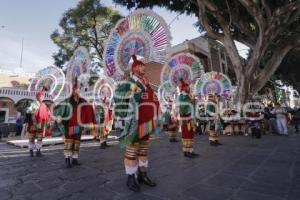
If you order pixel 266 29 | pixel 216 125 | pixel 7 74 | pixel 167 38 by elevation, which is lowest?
pixel 216 125

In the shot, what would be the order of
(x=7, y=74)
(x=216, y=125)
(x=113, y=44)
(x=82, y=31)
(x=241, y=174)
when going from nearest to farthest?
(x=113, y=44) → (x=241, y=174) → (x=216, y=125) → (x=82, y=31) → (x=7, y=74)

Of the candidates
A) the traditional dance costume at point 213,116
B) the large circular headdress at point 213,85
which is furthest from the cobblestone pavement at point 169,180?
the large circular headdress at point 213,85

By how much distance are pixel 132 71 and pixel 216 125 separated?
217 inches

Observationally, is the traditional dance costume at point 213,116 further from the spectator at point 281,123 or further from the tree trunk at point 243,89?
the spectator at point 281,123

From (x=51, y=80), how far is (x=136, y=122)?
4.41 meters

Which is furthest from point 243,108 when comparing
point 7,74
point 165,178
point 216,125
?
point 7,74

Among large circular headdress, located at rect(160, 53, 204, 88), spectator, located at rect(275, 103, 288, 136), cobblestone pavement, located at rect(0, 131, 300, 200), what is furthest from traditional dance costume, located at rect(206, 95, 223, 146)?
spectator, located at rect(275, 103, 288, 136)

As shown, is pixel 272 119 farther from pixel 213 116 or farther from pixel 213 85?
pixel 213 116

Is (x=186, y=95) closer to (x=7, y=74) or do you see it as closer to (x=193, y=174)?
(x=193, y=174)

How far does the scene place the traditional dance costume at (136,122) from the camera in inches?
132

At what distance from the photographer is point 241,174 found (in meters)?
4.07

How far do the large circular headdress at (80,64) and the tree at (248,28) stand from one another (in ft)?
26.3

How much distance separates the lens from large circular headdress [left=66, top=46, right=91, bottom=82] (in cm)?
522

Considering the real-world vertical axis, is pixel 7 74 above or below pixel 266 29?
above
